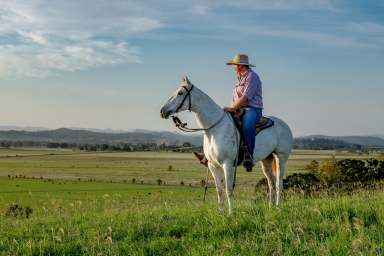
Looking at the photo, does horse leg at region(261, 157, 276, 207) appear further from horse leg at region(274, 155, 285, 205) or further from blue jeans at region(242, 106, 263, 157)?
blue jeans at region(242, 106, 263, 157)

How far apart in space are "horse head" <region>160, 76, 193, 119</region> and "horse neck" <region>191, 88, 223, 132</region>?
17cm

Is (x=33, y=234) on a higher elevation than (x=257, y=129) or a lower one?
lower

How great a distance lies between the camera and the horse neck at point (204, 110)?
1074 cm

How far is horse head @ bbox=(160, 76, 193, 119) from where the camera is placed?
1028cm

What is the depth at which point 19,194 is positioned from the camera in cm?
7544

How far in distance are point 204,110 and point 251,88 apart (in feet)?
3.69

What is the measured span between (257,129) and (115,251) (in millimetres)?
4985

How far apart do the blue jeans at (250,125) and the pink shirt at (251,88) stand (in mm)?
129

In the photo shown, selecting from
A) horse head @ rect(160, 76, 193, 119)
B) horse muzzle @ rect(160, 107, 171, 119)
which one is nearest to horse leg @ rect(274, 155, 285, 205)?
horse head @ rect(160, 76, 193, 119)

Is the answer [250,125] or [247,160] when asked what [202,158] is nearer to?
[247,160]

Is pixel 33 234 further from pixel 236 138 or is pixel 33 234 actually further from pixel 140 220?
pixel 236 138

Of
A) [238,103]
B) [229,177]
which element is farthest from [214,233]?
[238,103]

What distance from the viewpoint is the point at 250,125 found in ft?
36.1

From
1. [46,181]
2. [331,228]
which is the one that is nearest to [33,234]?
[331,228]
